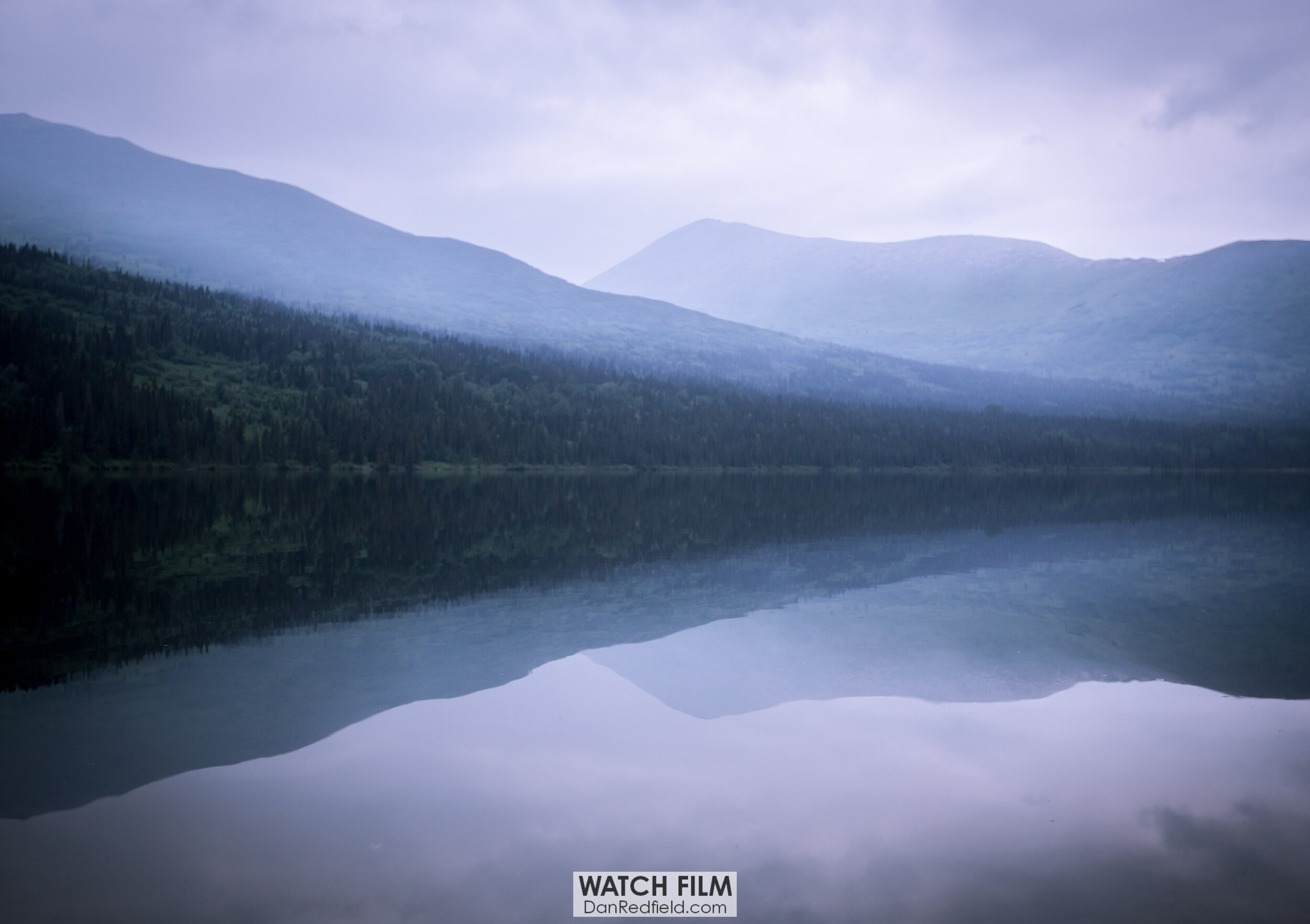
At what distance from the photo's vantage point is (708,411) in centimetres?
18738

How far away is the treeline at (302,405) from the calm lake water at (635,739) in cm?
8946

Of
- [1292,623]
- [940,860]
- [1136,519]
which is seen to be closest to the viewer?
[940,860]

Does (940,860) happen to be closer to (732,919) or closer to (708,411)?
(732,919)

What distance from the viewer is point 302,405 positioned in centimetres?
13900

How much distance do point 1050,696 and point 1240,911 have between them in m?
7.09

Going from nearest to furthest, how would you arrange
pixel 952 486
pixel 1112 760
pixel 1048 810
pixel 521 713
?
pixel 1048 810 < pixel 1112 760 < pixel 521 713 < pixel 952 486

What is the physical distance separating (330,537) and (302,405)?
113 meters

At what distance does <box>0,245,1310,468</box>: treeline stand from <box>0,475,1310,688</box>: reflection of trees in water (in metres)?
26.8

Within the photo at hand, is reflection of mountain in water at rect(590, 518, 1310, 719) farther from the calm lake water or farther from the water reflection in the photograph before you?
the water reflection

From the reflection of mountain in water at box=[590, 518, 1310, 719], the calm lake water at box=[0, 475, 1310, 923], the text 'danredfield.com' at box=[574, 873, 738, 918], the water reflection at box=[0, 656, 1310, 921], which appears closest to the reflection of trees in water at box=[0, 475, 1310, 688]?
the calm lake water at box=[0, 475, 1310, 923]

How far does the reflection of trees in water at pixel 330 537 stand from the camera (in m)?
17.9

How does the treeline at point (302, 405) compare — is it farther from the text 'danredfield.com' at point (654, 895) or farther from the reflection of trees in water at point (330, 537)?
the text 'danredfield.com' at point (654, 895)

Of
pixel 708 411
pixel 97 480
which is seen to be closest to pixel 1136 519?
pixel 97 480

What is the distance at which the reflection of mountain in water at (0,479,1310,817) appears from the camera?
1134cm
